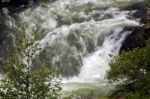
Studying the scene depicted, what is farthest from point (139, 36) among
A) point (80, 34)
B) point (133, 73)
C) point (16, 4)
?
point (16, 4)

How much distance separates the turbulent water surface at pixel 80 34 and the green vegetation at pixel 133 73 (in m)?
2.87

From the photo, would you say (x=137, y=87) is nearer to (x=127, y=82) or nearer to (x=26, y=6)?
(x=127, y=82)

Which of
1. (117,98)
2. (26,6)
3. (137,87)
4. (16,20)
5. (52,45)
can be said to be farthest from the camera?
(26,6)

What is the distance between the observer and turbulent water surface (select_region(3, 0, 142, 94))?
125 ft

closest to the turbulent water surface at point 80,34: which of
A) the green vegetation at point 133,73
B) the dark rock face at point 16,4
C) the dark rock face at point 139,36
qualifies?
the dark rock face at point 139,36

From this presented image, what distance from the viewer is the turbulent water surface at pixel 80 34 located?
3822 centimetres

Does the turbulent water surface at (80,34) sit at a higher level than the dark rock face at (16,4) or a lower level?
lower

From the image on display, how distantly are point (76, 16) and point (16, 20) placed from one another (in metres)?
5.35

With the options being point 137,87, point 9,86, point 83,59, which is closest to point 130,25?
point 83,59

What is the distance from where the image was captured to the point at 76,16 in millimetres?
45188

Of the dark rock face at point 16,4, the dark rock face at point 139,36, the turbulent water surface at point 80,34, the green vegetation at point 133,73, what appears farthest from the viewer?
the dark rock face at point 16,4

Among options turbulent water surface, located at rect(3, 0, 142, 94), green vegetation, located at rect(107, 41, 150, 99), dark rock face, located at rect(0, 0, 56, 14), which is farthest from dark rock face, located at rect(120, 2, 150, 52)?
dark rock face, located at rect(0, 0, 56, 14)

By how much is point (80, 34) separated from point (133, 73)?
12080 millimetres

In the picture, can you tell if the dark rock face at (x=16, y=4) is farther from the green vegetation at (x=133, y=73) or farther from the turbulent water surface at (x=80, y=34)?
the green vegetation at (x=133, y=73)
